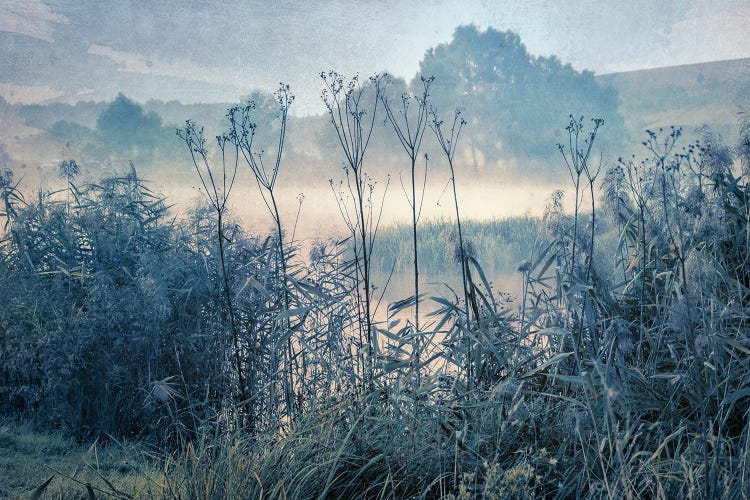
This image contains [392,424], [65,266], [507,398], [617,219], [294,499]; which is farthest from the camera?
[65,266]

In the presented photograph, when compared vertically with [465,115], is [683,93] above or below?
above

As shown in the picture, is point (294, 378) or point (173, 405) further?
point (173, 405)

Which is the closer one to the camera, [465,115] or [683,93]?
[465,115]

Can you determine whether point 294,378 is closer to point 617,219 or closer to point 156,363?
point 156,363

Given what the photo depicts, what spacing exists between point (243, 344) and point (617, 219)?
1.71 meters

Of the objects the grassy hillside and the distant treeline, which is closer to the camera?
the distant treeline

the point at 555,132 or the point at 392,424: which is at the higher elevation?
the point at 555,132

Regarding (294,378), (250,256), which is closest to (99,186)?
(250,256)

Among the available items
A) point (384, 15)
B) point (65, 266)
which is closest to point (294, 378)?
point (65, 266)

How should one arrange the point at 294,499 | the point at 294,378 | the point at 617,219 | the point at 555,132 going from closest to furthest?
the point at 294,499, the point at 294,378, the point at 617,219, the point at 555,132

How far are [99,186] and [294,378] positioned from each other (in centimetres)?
152

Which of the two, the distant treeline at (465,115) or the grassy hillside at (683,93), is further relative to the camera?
the grassy hillside at (683,93)

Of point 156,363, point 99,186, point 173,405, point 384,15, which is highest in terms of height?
point 384,15

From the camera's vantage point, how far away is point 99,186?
324 centimetres
